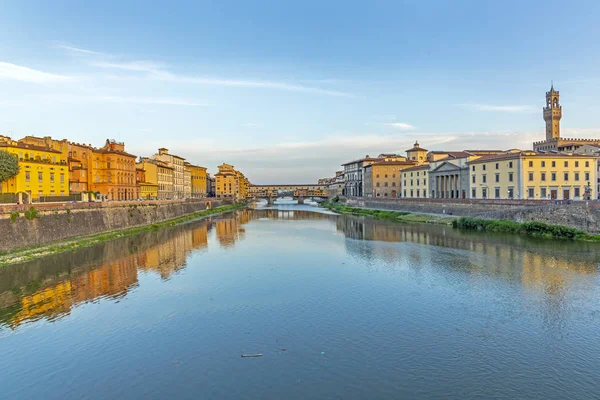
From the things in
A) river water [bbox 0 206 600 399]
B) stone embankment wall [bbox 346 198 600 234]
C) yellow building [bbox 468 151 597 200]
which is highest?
yellow building [bbox 468 151 597 200]

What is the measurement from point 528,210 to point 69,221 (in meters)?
37.7

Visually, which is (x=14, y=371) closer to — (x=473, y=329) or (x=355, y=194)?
(x=473, y=329)

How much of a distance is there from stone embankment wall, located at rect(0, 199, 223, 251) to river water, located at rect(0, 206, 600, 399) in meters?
3.39

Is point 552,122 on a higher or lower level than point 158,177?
higher

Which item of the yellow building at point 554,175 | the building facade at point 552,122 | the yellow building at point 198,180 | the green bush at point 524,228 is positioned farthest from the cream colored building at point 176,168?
the building facade at point 552,122

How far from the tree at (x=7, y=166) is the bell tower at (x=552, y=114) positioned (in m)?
96.2

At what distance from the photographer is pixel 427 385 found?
9.48 m

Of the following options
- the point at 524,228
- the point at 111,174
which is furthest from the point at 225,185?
the point at 524,228

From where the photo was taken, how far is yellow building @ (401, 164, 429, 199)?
7006cm

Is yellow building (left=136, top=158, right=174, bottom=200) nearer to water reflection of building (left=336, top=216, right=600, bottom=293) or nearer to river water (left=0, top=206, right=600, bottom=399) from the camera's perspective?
water reflection of building (left=336, top=216, right=600, bottom=293)

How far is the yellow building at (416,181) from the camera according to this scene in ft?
230

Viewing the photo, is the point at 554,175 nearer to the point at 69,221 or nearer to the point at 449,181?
the point at 449,181

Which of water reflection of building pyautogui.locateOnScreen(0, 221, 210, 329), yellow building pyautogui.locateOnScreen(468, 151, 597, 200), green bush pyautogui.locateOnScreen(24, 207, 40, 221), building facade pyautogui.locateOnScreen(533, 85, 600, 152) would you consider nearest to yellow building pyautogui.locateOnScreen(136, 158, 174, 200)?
water reflection of building pyautogui.locateOnScreen(0, 221, 210, 329)

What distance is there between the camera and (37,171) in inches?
1489
